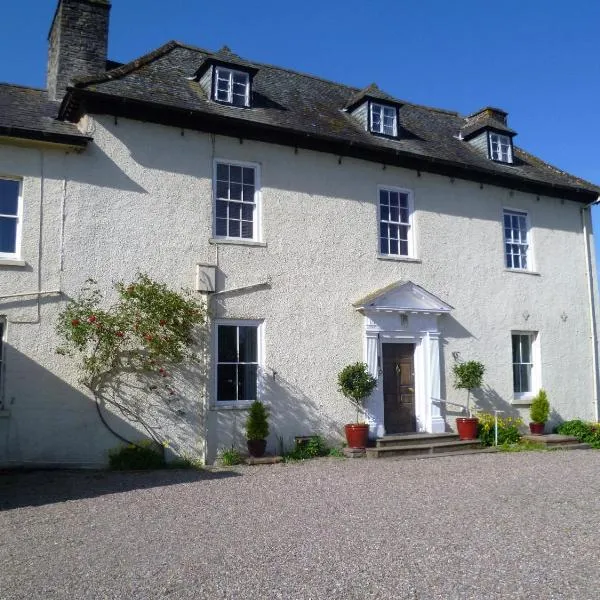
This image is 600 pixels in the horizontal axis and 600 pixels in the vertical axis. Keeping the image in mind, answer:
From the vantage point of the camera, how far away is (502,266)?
53.0 feet

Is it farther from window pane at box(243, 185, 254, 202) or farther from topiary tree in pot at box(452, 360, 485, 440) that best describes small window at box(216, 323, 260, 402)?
topiary tree in pot at box(452, 360, 485, 440)

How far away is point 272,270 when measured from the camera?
42.5 ft

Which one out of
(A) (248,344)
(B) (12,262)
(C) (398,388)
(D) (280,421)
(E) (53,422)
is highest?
(B) (12,262)

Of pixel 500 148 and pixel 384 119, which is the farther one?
Answer: pixel 500 148

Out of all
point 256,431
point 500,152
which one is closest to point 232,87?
point 256,431

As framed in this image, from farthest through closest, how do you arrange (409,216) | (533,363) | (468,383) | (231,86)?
(533,363) < (409,216) < (468,383) < (231,86)

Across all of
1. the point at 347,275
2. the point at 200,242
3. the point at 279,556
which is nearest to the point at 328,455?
the point at 347,275

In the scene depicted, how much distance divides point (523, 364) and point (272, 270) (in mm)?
7565

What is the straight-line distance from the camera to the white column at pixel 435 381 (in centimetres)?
1431

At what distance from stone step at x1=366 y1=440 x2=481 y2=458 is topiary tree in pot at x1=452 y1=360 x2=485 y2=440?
321mm

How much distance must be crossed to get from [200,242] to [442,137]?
27.1ft

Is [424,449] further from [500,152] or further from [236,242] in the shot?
[500,152]

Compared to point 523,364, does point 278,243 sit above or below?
above

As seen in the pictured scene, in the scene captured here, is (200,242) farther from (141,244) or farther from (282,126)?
(282,126)
